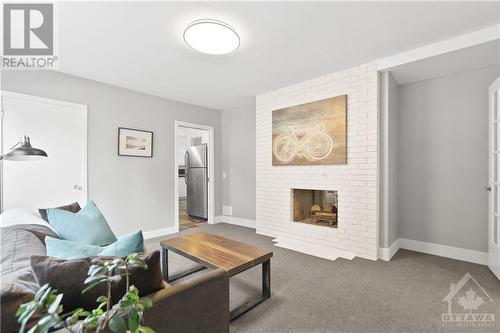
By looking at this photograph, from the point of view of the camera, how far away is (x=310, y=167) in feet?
11.8

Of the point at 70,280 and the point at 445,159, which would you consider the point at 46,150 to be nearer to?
the point at 70,280

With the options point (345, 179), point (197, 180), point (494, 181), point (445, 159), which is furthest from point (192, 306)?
point (197, 180)

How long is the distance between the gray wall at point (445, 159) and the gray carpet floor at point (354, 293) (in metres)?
0.42

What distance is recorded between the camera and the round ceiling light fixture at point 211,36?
2.12 m

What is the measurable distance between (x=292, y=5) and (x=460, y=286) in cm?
303

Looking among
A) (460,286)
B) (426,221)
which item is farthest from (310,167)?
(460,286)

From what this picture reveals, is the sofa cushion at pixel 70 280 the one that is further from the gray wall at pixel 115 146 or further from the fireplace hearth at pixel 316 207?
A: the fireplace hearth at pixel 316 207

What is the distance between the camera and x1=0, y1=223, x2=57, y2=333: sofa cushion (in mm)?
745

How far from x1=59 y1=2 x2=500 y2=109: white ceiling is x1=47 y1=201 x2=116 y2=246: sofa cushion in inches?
67.3

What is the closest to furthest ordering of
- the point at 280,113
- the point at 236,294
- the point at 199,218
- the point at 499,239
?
the point at 236,294 < the point at 499,239 < the point at 280,113 < the point at 199,218

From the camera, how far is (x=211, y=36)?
2229mm

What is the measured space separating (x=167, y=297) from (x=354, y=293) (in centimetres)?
182

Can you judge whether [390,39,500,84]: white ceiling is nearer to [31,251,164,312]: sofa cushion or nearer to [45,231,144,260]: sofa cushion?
[45,231,144,260]: sofa cushion

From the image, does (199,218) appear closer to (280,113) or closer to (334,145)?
(280,113)
